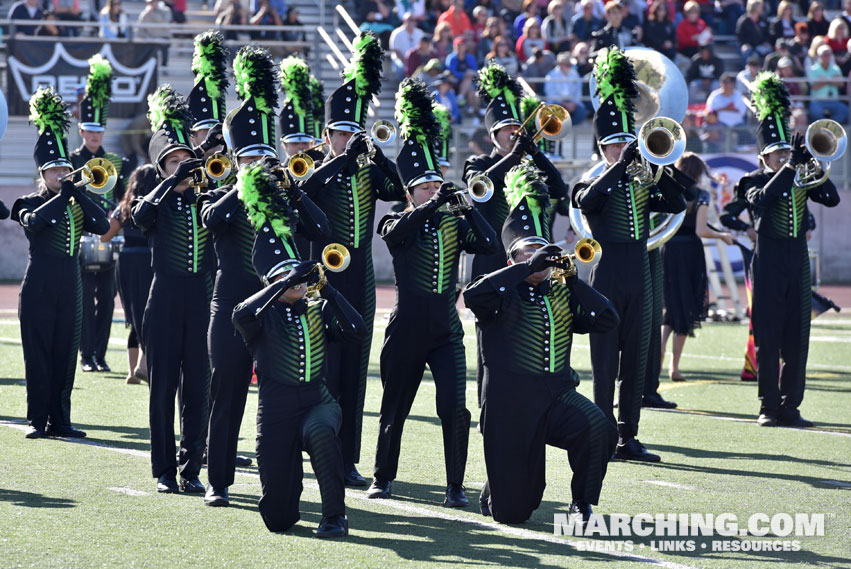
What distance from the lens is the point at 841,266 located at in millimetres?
20344

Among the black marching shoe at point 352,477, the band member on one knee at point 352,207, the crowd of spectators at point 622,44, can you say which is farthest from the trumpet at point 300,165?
the crowd of spectators at point 622,44

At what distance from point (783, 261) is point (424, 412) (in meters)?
2.60

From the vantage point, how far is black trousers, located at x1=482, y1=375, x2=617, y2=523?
639 centimetres

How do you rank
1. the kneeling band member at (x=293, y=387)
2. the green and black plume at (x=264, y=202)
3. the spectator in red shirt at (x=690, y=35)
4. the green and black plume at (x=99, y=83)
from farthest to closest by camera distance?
the spectator in red shirt at (x=690, y=35) → the green and black plume at (x=99, y=83) → the green and black plume at (x=264, y=202) → the kneeling band member at (x=293, y=387)

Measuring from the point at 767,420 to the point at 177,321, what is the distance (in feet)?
13.8

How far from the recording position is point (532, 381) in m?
6.51

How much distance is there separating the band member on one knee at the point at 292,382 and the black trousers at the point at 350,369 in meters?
0.92

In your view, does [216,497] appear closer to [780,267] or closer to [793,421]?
[793,421]

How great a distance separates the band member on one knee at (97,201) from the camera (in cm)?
1098

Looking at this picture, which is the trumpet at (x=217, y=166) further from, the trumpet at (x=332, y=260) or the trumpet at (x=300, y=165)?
the trumpet at (x=332, y=260)

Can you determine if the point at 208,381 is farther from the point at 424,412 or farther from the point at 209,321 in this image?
the point at 424,412

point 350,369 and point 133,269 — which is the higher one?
point 133,269

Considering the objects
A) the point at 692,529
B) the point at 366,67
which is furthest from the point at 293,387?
the point at 366,67

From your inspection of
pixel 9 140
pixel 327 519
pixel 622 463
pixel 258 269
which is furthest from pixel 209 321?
pixel 9 140
